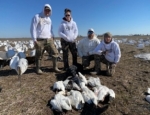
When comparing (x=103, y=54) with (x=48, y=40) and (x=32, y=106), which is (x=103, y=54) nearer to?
(x=48, y=40)

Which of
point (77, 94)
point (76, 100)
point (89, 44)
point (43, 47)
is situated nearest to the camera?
point (76, 100)

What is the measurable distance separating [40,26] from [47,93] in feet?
6.75

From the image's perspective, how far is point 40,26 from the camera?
565 centimetres

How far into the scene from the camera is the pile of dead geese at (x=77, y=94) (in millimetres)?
4031

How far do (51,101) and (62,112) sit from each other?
326 millimetres

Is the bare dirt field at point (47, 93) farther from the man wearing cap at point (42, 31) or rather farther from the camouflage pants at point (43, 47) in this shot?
the man wearing cap at point (42, 31)

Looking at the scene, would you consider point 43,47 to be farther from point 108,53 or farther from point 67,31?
point 108,53

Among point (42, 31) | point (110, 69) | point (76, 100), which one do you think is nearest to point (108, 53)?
point (110, 69)

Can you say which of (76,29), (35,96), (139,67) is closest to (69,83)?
(35,96)

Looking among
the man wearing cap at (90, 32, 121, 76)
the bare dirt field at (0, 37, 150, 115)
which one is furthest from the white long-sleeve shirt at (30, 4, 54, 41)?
the man wearing cap at (90, 32, 121, 76)

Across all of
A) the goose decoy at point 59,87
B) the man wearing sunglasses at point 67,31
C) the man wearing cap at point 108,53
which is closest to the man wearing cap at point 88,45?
the man wearing cap at point 108,53

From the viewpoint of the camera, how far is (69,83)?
16.4 ft

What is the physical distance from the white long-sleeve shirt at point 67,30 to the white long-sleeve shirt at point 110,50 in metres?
0.85

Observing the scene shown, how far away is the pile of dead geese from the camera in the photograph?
403 centimetres
